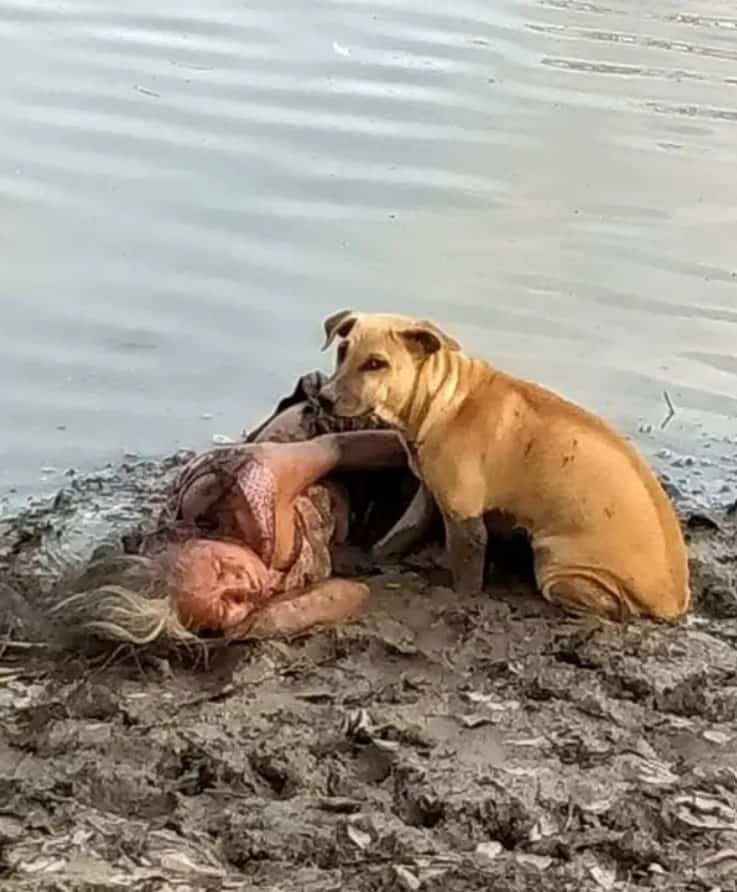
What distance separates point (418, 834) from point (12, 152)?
4.68 metres

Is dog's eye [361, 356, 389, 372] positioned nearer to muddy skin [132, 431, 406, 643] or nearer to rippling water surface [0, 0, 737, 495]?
muddy skin [132, 431, 406, 643]

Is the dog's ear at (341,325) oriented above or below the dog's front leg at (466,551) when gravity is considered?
above

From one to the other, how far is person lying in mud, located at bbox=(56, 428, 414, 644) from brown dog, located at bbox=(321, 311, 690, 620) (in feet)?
0.74

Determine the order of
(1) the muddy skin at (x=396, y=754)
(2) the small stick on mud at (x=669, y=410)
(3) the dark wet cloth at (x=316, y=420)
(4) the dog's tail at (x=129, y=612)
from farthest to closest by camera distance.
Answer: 1. (2) the small stick on mud at (x=669, y=410)
2. (3) the dark wet cloth at (x=316, y=420)
3. (4) the dog's tail at (x=129, y=612)
4. (1) the muddy skin at (x=396, y=754)

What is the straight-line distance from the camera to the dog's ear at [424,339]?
4.86 m

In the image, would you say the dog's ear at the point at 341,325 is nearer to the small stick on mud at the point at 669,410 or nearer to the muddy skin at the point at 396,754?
the muddy skin at the point at 396,754

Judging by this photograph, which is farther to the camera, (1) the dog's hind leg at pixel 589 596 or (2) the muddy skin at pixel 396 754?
(1) the dog's hind leg at pixel 589 596

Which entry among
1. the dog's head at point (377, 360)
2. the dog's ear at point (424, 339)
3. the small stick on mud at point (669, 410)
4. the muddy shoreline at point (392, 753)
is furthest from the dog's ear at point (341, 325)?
the small stick on mud at point (669, 410)

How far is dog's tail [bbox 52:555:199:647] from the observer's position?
14.9 feet

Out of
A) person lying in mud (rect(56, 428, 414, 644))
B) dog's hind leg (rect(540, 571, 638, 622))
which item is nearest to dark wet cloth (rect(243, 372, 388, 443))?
person lying in mud (rect(56, 428, 414, 644))

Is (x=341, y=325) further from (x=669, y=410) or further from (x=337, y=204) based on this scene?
(x=337, y=204)

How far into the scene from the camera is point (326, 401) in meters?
4.93

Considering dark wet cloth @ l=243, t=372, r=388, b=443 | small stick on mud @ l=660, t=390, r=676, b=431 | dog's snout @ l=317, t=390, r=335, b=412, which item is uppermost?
dog's snout @ l=317, t=390, r=335, b=412

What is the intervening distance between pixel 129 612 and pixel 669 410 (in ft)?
8.31
